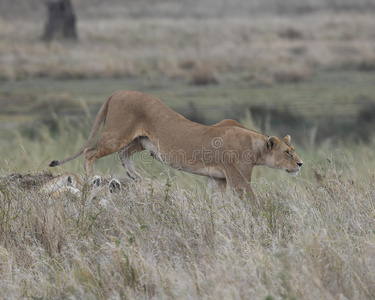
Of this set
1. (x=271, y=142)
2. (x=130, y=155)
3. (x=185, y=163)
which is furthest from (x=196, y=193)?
(x=130, y=155)

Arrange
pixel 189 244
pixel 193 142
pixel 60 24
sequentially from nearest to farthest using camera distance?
pixel 189 244, pixel 193 142, pixel 60 24

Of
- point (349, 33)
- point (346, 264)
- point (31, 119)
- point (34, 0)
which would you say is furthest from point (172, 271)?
point (34, 0)

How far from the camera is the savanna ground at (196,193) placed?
447cm

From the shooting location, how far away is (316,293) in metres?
4.12

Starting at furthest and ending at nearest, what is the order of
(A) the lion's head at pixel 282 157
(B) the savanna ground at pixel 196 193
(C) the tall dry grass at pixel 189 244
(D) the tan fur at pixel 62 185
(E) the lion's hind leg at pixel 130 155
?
(E) the lion's hind leg at pixel 130 155 → (A) the lion's head at pixel 282 157 → (D) the tan fur at pixel 62 185 → (B) the savanna ground at pixel 196 193 → (C) the tall dry grass at pixel 189 244

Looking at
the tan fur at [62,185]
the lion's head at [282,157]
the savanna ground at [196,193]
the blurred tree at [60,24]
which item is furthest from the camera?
the blurred tree at [60,24]

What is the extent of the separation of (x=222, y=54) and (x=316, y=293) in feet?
72.2

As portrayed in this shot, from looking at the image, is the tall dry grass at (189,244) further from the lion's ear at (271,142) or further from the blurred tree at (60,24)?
the blurred tree at (60,24)

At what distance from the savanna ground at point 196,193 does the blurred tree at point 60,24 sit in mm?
1087

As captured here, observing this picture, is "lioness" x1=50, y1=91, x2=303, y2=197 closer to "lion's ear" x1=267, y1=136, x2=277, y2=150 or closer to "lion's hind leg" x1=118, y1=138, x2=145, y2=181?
"lion's ear" x1=267, y1=136, x2=277, y2=150

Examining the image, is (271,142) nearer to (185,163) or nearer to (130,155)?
(185,163)

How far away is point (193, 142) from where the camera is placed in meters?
6.06

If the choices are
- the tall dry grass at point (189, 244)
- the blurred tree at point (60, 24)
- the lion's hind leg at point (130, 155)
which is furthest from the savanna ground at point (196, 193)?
the blurred tree at point (60, 24)

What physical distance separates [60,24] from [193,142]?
2342 centimetres
